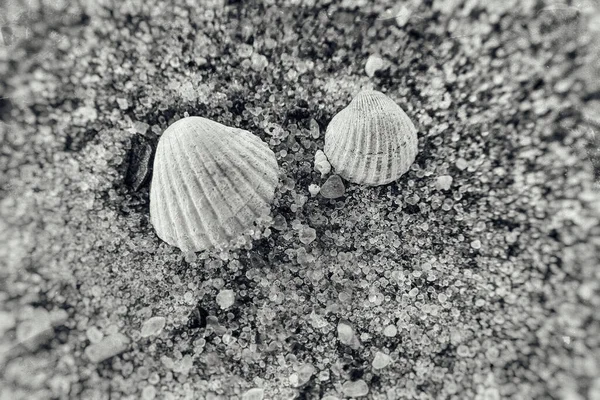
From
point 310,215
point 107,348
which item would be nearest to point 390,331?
point 310,215

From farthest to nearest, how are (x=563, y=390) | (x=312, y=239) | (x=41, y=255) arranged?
(x=312, y=239), (x=41, y=255), (x=563, y=390)

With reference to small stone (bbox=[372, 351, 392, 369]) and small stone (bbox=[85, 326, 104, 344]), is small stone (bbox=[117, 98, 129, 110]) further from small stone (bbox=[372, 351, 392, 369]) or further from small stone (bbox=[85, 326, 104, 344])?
small stone (bbox=[372, 351, 392, 369])

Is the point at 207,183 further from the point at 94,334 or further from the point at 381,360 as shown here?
the point at 381,360

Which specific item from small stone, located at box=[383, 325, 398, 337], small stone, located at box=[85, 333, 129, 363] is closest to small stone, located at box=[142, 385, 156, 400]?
small stone, located at box=[85, 333, 129, 363]

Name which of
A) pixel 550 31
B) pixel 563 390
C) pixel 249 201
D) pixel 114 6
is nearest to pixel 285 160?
pixel 249 201

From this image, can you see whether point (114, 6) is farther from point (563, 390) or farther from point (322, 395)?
point (563, 390)

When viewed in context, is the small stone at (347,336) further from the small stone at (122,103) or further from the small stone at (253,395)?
the small stone at (122,103)
